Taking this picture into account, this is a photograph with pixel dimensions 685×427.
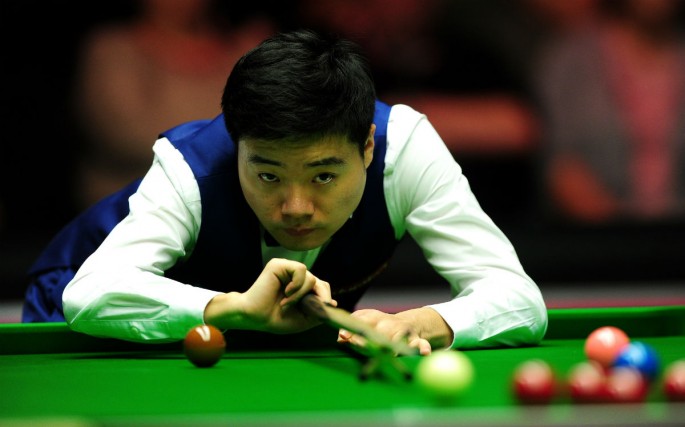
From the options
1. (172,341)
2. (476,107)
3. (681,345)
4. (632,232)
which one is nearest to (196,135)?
(172,341)

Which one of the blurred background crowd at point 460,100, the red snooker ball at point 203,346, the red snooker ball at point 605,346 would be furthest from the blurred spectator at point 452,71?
the red snooker ball at point 203,346

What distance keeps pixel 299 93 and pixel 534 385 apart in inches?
44.5

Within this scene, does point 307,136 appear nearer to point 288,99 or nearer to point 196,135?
point 288,99

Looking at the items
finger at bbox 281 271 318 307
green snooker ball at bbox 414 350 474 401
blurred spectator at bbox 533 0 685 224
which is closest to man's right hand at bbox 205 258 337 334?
finger at bbox 281 271 318 307

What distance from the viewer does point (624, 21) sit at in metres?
6.30

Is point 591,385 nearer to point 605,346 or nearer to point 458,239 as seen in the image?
point 605,346

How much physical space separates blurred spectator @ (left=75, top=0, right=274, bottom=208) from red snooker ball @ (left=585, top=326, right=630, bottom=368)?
150 inches

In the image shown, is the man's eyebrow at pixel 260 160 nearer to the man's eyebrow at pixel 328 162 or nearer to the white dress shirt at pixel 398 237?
the man's eyebrow at pixel 328 162

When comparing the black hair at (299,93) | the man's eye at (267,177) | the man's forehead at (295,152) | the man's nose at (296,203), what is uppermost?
the black hair at (299,93)

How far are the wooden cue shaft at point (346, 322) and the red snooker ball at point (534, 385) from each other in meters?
0.38

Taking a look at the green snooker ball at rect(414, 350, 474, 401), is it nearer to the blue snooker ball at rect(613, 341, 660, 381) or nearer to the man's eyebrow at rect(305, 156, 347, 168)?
the blue snooker ball at rect(613, 341, 660, 381)

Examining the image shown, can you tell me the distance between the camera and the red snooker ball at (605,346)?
2179 millimetres

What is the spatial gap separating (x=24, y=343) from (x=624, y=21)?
4.69 m

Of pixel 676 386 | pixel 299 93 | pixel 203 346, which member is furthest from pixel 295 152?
pixel 676 386
